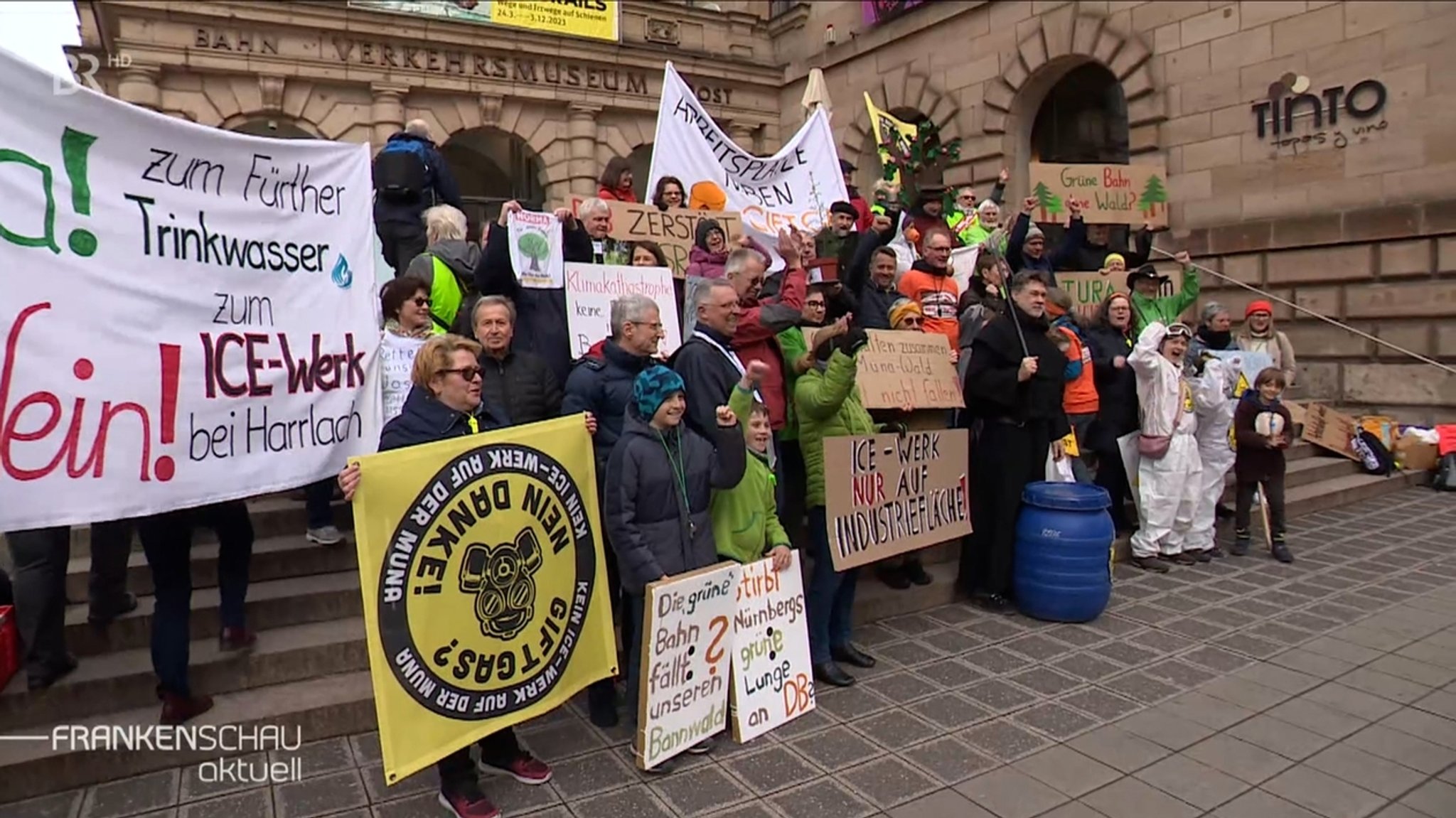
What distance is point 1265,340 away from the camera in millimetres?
8906

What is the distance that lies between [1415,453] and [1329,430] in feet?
3.36

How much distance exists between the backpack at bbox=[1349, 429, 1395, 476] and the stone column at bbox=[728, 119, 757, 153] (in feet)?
40.2

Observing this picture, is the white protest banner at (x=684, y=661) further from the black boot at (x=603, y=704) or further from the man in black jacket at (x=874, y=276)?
the man in black jacket at (x=874, y=276)

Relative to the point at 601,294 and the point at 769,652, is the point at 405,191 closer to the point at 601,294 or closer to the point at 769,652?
the point at 601,294

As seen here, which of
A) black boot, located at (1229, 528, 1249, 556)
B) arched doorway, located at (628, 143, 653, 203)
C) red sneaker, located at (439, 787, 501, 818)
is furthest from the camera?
arched doorway, located at (628, 143, 653, 203)

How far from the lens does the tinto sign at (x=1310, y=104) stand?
1060cm

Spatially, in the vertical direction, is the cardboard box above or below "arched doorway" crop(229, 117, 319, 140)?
below

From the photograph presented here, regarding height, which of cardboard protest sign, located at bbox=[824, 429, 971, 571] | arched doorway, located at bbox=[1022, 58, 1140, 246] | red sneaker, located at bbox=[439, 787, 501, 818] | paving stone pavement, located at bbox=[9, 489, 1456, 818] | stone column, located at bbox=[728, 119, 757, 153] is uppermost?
stone column, located at bbox=[728, 119, 757, 153]

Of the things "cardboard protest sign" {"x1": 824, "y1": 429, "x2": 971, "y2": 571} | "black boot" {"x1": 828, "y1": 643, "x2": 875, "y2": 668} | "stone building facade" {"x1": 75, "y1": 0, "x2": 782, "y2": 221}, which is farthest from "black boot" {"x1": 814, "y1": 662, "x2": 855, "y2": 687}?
"stone building facade" {"x1": 75, "y1": 0, "x2": 782, "y2": 221}

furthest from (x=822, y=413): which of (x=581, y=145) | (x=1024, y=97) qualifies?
(x=581, y=145)

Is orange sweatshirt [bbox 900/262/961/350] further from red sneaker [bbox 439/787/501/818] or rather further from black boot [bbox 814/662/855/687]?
red sneaker [bbox 439/787/501/818]

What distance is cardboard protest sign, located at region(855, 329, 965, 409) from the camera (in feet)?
17.4

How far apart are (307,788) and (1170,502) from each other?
5990mm

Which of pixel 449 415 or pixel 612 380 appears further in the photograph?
pixel 612 380
